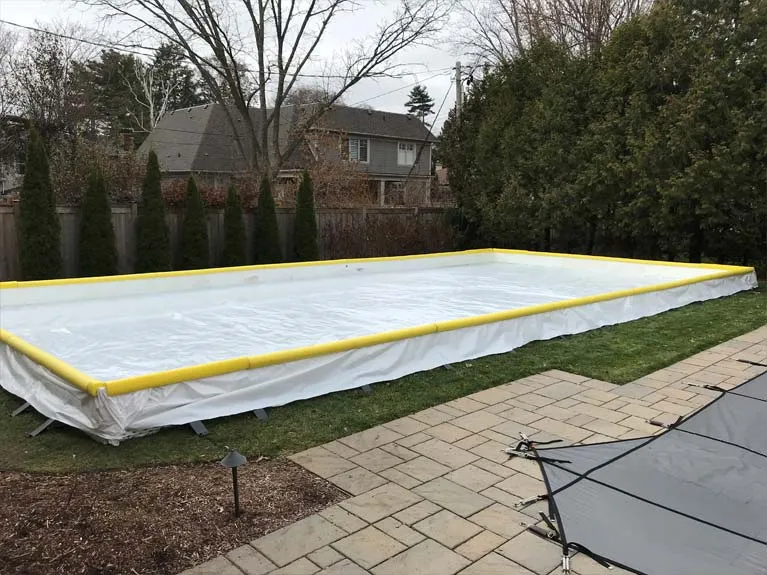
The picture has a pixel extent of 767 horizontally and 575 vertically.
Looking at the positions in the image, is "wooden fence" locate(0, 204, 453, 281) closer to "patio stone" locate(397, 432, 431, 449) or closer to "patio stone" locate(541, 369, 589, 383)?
"patio stone" locate(541, 369, 589, 383)

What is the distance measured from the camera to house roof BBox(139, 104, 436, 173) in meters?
21.8

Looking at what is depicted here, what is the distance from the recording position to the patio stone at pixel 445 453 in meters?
2.84

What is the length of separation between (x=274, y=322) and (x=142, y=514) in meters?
2.98

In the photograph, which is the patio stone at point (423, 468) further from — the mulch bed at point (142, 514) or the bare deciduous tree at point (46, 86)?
the bare deciduous tree at point (46, 86)

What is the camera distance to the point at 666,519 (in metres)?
2.13

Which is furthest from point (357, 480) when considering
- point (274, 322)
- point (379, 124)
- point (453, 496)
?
point (379, 124)

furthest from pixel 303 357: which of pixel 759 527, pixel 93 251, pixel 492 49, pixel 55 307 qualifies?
pixel 492 49

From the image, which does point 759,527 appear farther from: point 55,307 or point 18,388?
point 55,307

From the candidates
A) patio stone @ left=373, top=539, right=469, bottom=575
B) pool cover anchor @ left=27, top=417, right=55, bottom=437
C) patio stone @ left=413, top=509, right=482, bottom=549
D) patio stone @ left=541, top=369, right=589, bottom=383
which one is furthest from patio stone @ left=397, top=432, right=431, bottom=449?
pool cover anchor @ left=27, top=417, right=55, bottom=437

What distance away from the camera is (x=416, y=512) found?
2.37 m

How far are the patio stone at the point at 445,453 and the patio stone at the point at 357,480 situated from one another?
0.34 m

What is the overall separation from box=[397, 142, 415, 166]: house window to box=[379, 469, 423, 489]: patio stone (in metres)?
24.4

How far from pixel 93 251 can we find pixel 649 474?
7.22 meters

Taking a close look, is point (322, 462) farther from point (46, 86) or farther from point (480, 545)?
point (46, 86)
